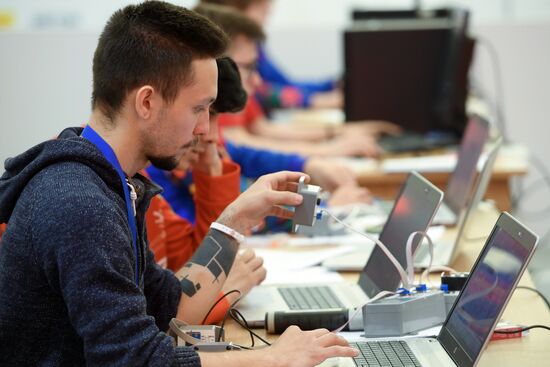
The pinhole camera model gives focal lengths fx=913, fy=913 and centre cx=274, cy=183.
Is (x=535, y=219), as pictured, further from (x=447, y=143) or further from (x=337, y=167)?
(x=337, y=167)

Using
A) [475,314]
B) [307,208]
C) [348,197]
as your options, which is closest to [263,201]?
[307,208]

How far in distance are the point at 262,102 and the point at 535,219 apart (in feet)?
5.61

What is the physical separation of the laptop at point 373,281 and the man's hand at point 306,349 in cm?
39

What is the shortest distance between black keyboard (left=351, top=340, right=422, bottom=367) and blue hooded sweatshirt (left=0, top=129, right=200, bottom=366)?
13.5 inches

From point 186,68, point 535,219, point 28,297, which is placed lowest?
point 535,219

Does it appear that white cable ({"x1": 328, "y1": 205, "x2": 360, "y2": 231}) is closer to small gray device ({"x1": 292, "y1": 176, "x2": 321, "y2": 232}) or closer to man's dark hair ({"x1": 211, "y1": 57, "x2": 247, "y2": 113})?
man's dark hair ({"x1": 211, "y1": 57, "x2": 247, "y2": 113})

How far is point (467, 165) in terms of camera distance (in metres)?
2.77

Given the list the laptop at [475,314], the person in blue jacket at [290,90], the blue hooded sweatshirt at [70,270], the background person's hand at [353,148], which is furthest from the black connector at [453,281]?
the person in blue jacket at [290,90]

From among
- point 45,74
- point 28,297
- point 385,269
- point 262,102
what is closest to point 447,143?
point 262,102

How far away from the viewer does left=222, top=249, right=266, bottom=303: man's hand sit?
6.81 ft

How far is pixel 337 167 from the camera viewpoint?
10.8ft

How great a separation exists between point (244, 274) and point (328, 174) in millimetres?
1159

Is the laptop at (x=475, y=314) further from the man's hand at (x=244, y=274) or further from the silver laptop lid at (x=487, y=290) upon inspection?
the man's hand at (x=244, y=274)

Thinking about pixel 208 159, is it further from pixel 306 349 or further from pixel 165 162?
pixel 306 349
